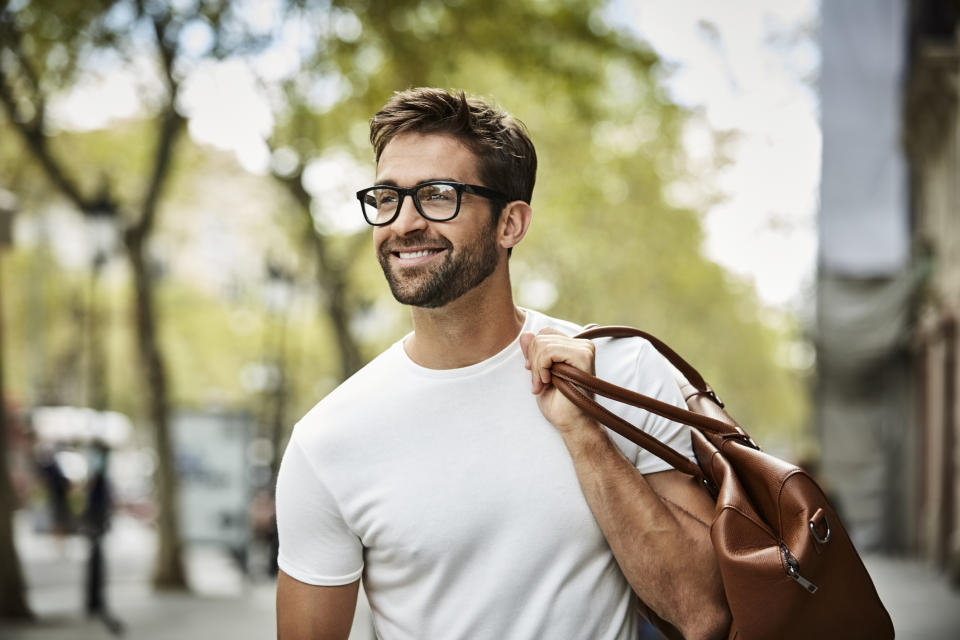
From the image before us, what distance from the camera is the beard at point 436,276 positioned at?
8.77ft

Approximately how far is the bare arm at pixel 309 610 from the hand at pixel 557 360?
0.63 metres

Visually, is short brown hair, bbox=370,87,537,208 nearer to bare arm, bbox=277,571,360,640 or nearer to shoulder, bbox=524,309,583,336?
shoulder, bbox=524,309,583,336

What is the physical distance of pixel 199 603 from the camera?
15.2 m

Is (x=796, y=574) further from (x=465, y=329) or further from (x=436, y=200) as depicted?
(x=436, y=200)

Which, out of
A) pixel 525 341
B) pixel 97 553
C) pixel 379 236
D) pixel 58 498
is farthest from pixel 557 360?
pixel 58 498

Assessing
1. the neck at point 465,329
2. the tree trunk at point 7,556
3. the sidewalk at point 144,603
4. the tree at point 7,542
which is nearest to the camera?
the neck at point 465,329

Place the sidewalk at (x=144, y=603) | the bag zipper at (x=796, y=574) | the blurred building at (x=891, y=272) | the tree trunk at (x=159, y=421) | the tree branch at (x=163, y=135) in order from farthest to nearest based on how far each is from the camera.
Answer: the blurred building at (x=891, y=272) < the tree trunk at (x=159, y=421) < the tree branch at (x=163, y=135) < the sidewalk at (x=144, y=603) < the bag zipper at (x=796, y=574)

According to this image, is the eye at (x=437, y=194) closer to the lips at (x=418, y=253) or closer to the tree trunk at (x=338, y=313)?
the lips at (x=418, y=253)

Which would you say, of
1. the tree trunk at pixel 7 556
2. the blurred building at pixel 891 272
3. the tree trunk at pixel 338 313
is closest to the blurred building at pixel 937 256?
the blurred building at pixel 891 272

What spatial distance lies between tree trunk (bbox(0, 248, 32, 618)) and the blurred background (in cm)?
2

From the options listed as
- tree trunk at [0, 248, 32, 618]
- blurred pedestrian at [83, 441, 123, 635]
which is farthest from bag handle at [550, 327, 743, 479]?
blurred pedestrian at [83, 441, 123, 635]

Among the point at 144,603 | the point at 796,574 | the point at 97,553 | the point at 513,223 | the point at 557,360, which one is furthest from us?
the point at 144,603

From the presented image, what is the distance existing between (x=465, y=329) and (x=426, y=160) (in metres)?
0.41

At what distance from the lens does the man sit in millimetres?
2525
